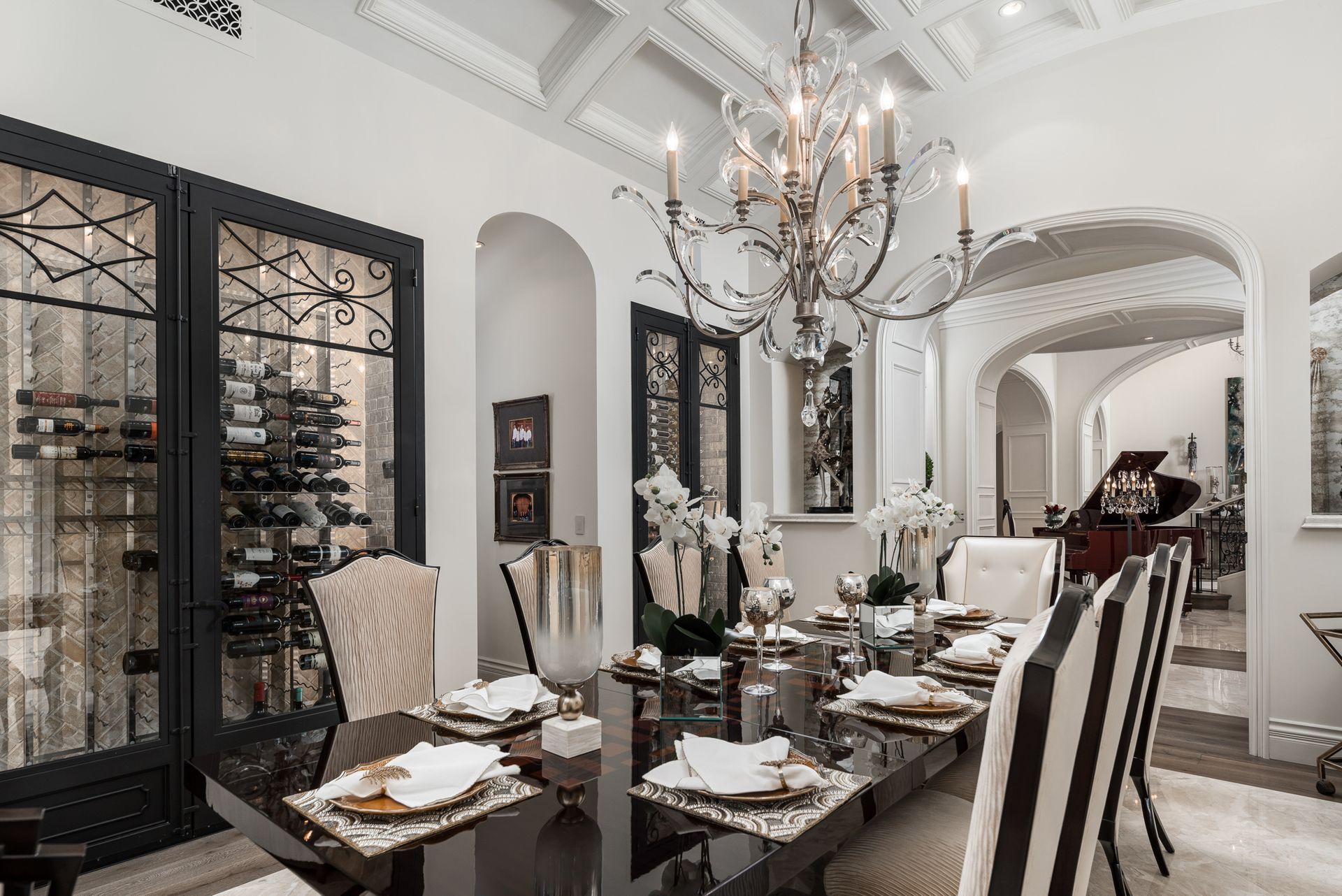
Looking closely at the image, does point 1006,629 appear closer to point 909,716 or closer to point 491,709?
point 909,716

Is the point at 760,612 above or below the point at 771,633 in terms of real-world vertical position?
above

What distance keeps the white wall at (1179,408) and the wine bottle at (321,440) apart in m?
12.2

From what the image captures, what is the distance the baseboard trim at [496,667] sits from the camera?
4547 mm

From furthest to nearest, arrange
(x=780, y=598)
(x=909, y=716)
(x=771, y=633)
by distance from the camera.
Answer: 1. (x=771, y=633)
2. (x=780, y=598)
3. (x=909, y=716)

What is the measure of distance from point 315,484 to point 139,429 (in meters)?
0.59

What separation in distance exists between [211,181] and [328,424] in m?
0.91

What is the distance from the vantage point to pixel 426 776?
1160mm

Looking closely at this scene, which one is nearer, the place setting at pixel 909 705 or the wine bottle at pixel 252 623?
the place setting at pixel 909 705

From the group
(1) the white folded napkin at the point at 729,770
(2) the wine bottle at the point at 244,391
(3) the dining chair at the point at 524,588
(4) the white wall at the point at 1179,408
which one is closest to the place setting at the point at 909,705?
(1) the white folded napkin at the point at 729,770

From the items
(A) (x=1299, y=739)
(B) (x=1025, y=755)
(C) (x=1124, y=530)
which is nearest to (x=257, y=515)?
(B) (x=1025, y=755)

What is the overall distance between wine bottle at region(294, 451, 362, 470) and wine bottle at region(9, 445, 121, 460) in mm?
573

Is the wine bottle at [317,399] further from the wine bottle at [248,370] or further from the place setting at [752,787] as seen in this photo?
the place setting at [752,787]

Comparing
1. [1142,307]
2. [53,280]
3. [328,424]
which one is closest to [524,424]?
[328,424]

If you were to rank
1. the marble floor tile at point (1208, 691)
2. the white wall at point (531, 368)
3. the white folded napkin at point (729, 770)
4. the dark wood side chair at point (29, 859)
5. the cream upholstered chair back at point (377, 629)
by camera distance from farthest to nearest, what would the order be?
the white wall at point (531, 368) < the marble floor tile at point (1208, 691) < the cream upholstered chair back at point (377, 629) < the white folded napkin at point (729, 770) < the dark wood side chair at point (29, 859)
